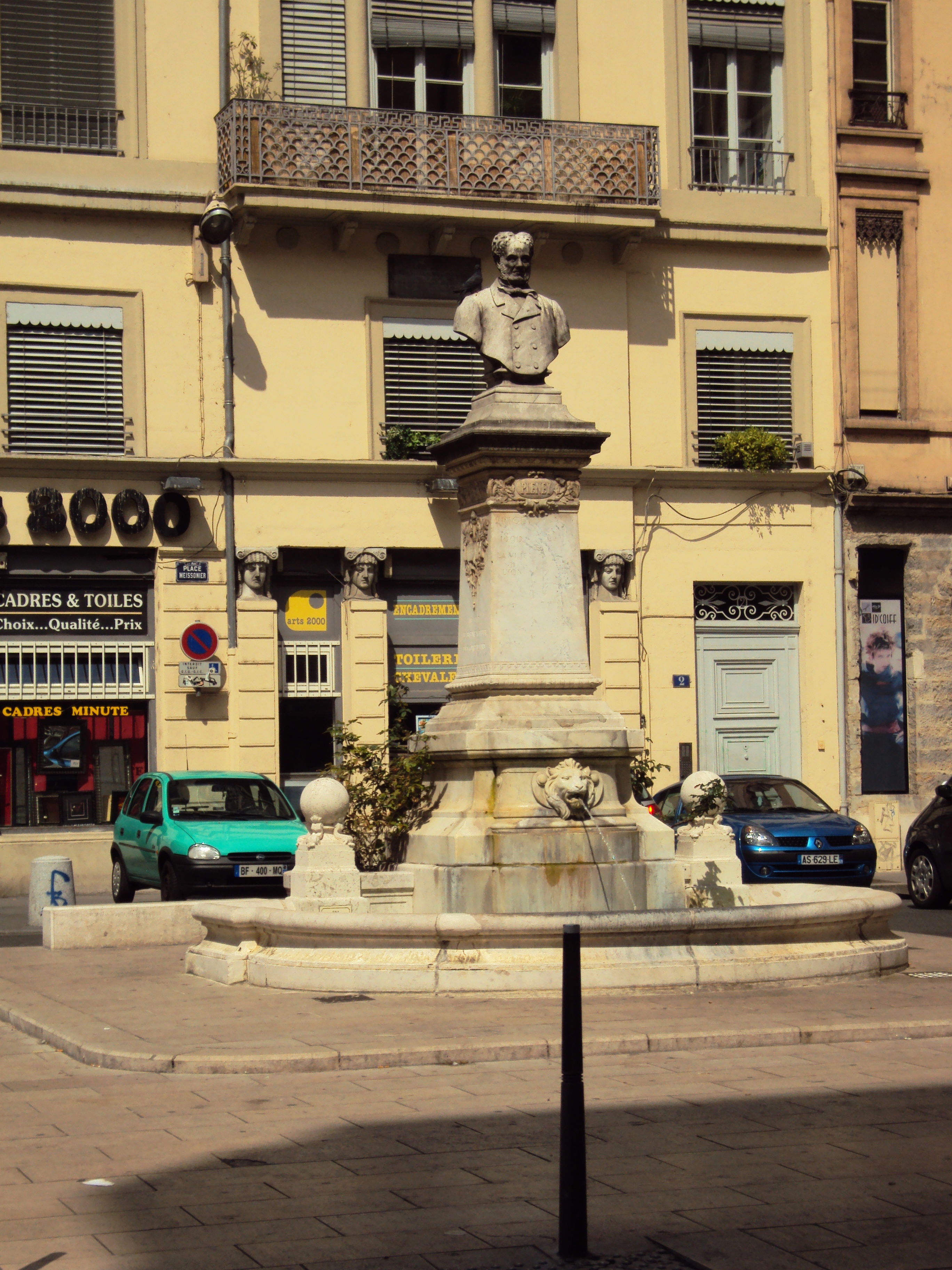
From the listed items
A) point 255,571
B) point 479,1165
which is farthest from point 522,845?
point 255,571

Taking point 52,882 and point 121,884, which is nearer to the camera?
point 52,882

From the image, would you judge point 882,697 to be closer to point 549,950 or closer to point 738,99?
point 738,99

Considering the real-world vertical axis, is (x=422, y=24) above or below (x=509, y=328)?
above

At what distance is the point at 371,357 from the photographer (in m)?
24.0

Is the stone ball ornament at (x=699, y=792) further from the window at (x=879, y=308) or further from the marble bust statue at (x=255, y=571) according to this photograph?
the window at (x=879, y=308)

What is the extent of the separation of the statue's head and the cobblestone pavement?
648cm

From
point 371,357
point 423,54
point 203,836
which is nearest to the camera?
point 203,836

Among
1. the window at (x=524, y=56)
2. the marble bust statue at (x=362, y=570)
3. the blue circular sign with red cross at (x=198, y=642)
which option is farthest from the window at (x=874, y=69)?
the blue circular sign with red cross at (x=198, y=642)

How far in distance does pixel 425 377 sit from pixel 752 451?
4756 millimetres

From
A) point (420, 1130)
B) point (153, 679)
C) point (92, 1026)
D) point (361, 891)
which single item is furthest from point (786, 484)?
point (420, 1130)

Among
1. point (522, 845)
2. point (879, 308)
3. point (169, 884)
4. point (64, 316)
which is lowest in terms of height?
point (169, 884)

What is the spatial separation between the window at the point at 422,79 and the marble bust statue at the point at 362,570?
20.1 feet

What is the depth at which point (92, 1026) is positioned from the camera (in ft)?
33.9

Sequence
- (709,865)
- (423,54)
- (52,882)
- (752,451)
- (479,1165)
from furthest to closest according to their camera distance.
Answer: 1. (752,451)
2. (423,54)
3. (52,882)
4. (709,865)
5. (479,1165)
